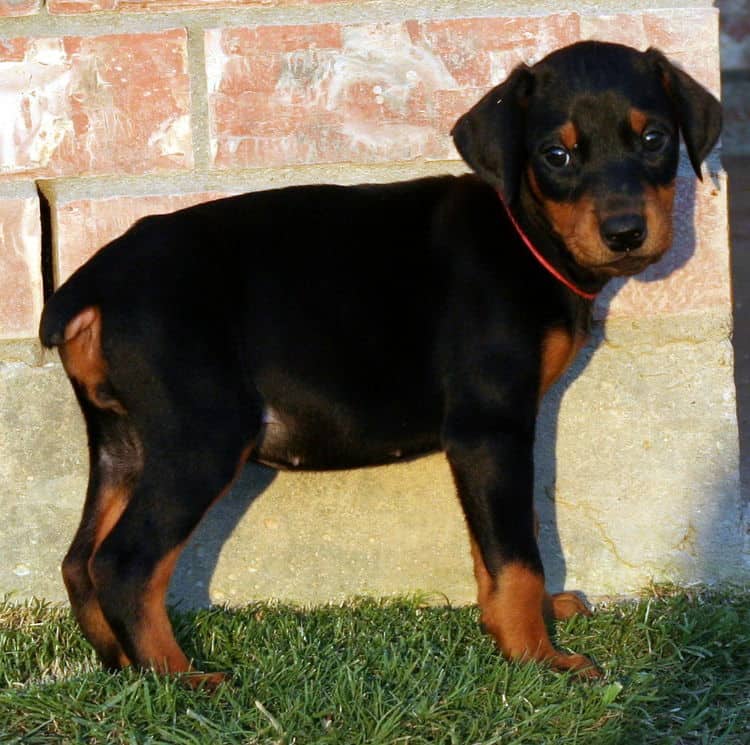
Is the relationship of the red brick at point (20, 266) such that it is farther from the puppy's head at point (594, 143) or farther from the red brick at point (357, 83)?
the puppy's head at point (594, 143)

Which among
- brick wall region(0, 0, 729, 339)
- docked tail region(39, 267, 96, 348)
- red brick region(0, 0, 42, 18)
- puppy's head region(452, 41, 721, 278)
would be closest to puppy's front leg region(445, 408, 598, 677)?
puppy's head region(452, 41, 721, 278)

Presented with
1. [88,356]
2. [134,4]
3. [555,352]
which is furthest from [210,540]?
[134,4]

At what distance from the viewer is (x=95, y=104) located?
3.82 metres

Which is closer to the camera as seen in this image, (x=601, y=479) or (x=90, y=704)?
(x=90, y=704)

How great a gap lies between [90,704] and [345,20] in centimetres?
199

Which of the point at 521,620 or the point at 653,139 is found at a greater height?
the point at 653,139

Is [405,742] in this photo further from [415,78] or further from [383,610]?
[415,78]

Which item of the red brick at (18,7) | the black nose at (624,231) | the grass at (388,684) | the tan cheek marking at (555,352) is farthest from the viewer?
the red brick at (18,7)

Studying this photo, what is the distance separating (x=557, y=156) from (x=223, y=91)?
101cm

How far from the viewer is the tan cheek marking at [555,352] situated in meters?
3.52

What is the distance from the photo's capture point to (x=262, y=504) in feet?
13.2

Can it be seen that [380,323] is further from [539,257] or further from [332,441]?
[539,257]

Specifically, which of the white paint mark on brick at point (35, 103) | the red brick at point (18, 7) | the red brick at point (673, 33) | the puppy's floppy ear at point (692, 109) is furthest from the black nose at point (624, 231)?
the red brick at point (18, 7)

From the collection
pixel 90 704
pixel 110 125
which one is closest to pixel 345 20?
pixel 110 125
